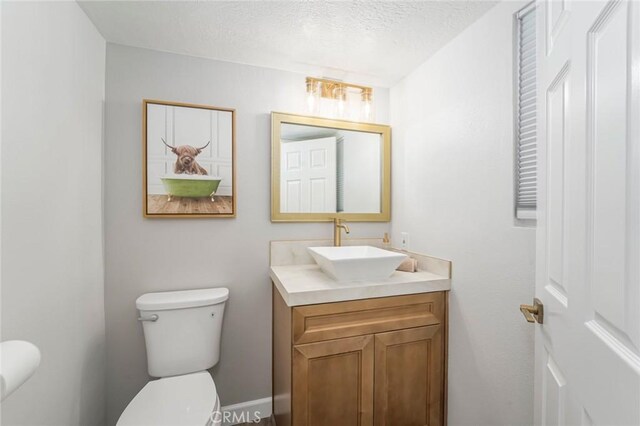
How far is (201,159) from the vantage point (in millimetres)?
1623

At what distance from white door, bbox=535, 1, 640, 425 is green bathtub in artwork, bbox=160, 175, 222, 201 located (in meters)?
1.56

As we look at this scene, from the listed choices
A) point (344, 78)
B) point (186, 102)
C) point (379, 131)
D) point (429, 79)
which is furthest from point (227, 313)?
point (429, 79)

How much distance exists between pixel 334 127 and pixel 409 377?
1.57m

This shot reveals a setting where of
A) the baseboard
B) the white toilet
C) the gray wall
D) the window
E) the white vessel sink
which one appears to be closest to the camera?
the window

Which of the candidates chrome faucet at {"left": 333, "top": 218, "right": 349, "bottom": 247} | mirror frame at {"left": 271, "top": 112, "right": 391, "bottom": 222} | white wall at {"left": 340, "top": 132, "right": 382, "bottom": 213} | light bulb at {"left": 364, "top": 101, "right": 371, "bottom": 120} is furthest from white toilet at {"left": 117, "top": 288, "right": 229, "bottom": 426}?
light bulb at {"left": 364, "top": 101, "right": 371, "bottom": 120}

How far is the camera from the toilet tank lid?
1399 millimetres

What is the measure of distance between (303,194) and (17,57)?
53.2 inches

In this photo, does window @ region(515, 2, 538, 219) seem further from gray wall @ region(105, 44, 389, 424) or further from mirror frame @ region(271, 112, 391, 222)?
gray wall @ region(105, 44, 389, 424)

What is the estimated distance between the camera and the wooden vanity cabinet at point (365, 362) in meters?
1.25

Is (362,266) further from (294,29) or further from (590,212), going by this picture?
(294,29)

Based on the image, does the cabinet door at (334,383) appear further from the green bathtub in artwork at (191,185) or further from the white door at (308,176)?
the green bathtub in artwork at (191,185)

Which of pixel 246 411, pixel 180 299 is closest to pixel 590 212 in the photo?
pixel 180 299

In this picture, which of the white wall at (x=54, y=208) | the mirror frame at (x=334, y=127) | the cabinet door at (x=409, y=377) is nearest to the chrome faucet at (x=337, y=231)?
the mirror frame at (x=334, y=127)

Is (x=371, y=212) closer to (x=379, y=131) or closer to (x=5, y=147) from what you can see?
(x=379, y=131)
